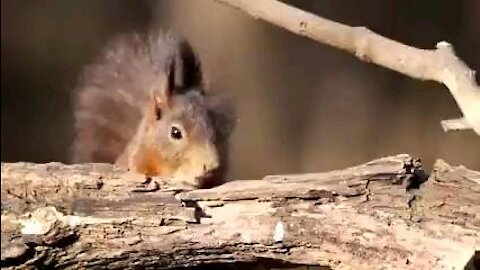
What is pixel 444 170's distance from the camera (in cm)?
108

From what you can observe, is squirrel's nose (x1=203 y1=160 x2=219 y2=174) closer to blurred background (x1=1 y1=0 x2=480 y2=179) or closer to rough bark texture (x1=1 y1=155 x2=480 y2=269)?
rough bark texture (x1=1 y1=155 x2=480 y2=269)

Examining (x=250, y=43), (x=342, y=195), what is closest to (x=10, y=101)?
(x=250, y=43)

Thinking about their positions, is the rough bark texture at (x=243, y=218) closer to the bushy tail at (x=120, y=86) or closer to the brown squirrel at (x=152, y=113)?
the brown squirrel at (x=152, y=113)

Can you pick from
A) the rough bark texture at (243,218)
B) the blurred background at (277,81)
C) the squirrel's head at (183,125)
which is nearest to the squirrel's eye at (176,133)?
the squirrel's head at (183,125)

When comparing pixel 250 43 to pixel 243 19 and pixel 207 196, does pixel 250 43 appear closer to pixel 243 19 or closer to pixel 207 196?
pixel 243 19

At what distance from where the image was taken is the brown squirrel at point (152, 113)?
135 centimetres

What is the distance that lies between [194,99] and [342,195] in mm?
391

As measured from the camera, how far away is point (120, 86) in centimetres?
148

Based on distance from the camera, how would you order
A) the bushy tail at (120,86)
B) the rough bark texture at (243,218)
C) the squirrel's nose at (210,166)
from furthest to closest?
the bushy tail at (120,86)
the squirrel's nose at (210,166)
the rough bark texture at (243,218)

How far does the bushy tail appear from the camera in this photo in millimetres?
1414

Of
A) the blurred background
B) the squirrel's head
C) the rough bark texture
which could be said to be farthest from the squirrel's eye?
the blurred background

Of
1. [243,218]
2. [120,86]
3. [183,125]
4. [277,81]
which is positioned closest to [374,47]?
[243,218]

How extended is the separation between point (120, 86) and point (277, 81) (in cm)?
45

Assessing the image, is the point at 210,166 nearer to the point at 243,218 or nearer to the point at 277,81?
the point at 243,218
